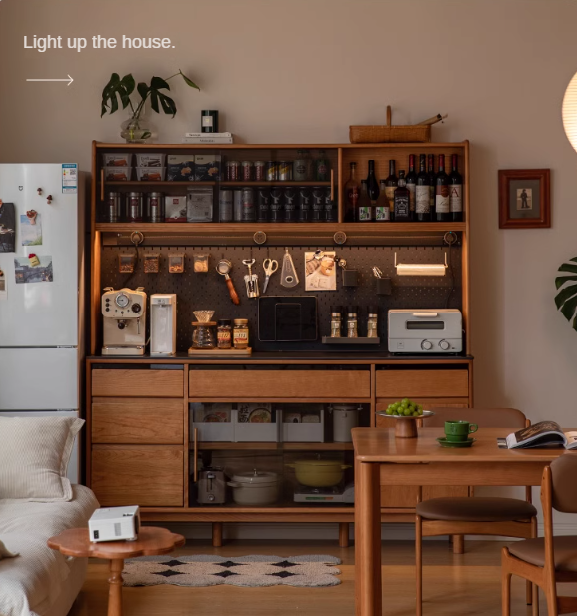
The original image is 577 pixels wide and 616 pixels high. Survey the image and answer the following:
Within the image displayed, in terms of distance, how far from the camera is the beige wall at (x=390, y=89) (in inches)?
188

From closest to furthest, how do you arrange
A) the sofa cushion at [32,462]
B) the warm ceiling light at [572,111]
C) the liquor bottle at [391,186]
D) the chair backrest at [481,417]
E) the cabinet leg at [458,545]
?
1. the warm ceiling light at [572,111]
2. the sofa cushion at [32,462]
3. the chair backrest at [481,417]
4. the cabinet leg at [458,545]
5. the liquor bottle at [391,186]

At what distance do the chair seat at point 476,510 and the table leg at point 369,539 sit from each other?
0.47m

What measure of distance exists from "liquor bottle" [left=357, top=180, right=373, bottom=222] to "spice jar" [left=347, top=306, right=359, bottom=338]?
0.51 metres

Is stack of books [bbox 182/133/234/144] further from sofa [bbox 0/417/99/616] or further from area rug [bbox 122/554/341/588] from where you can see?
area rug [bbox 122/554/341/588]

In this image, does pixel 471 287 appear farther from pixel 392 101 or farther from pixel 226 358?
pixel 226 358

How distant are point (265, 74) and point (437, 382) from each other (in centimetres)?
197

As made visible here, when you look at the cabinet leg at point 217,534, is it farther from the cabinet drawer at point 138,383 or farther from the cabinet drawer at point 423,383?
the cabinet drawer at point 423,383

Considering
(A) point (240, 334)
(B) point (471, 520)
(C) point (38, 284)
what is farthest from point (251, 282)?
(B) point (471, 520)

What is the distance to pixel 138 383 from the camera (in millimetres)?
Result: 4473

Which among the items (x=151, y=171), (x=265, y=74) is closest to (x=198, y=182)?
(x=151, y=171)

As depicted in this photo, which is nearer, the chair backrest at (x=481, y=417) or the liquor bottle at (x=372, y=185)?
the chair backrest at (x=481, y=417)

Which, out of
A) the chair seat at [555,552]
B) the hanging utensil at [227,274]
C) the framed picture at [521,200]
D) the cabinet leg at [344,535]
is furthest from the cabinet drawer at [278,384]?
the chair seat at [555,552]

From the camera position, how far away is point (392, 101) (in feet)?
15.9

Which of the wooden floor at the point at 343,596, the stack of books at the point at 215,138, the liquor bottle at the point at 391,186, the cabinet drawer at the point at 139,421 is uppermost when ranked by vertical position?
the stack of books at the point at 215,138
